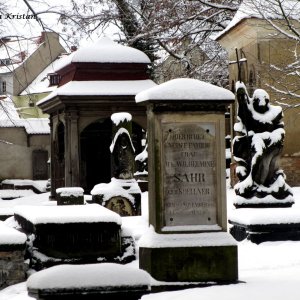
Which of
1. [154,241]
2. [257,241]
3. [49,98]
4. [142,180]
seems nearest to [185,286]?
[154,241]

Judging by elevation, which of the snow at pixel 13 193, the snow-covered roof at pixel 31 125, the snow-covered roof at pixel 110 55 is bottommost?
the snow at pixel 13 193

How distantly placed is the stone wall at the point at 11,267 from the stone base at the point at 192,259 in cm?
294

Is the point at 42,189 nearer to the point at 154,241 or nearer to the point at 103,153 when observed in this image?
the point at 103,153

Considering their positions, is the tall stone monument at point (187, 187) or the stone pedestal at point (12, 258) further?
the stone pedestal at point (12, 258)

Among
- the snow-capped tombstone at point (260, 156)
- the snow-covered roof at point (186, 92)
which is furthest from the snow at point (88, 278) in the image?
the snow-capped tombstone at point (260, 156)

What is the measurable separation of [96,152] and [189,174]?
67.4 feet

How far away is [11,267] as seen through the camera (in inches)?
449

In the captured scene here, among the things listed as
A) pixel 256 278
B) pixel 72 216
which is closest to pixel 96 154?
pixel 72 216

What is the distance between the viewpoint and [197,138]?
30.4 ft

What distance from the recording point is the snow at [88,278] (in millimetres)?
4957

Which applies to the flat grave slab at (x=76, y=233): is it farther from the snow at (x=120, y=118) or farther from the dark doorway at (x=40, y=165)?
the dark doorway at (x=40, y=165)

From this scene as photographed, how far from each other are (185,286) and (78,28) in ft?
12.4

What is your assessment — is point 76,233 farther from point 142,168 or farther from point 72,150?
point 72,150

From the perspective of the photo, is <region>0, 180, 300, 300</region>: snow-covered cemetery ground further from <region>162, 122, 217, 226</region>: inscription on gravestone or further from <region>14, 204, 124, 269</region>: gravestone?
<region>162, 122, 217, 226</region>: inscription on gravestone
